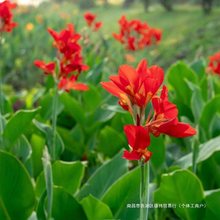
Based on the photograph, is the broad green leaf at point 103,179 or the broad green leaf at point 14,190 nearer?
the broad green leaf at point 14,190

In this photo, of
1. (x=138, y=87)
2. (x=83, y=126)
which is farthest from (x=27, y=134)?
(x=138, y=87)

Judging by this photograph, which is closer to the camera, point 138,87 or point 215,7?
point 138,87

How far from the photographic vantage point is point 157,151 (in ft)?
6.29

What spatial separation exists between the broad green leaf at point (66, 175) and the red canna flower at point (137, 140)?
665 millimetres

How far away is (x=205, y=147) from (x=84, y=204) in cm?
59

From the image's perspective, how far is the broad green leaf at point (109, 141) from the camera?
2.25m

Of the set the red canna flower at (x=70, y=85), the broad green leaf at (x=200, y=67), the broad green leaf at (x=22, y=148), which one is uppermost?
the red canna flower at (x=70, y=85)

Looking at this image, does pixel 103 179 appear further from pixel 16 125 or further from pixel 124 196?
pixel 16 125

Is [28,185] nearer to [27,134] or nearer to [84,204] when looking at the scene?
[84,204]

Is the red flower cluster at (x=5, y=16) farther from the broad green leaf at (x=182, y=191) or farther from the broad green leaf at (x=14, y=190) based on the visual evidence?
the broad green leaf at (x=182, y=191)

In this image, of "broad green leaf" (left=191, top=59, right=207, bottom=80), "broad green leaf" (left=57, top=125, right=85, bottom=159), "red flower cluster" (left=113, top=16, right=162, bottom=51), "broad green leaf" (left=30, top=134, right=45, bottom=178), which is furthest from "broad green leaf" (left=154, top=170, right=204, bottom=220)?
"red flower cluster" (left=113, top=16, right=162, bottom=51)

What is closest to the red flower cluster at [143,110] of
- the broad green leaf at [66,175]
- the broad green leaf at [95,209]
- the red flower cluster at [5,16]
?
the broad green leaf at [95,209]

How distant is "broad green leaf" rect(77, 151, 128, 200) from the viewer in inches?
65.3

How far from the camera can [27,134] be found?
2.24m
